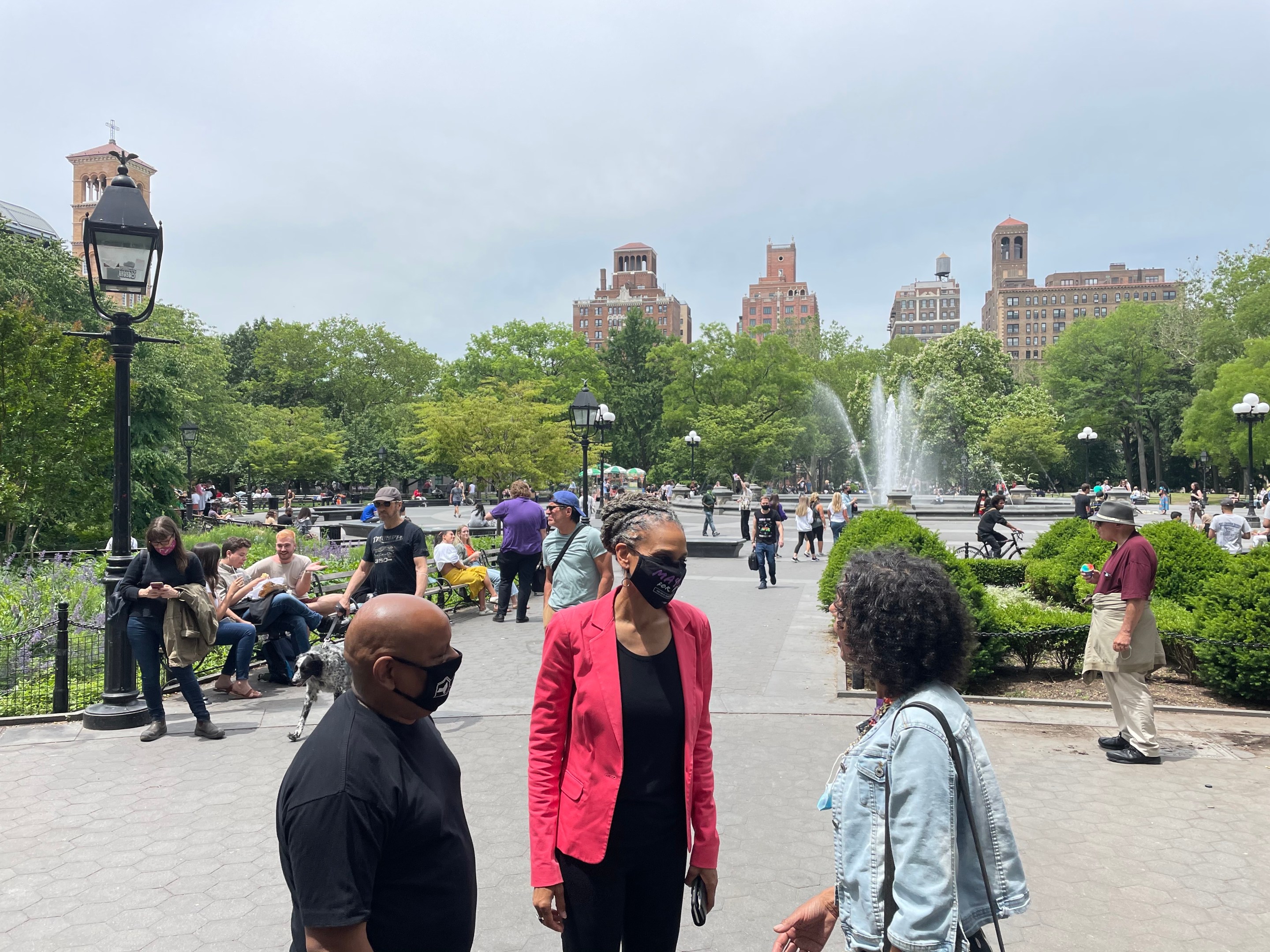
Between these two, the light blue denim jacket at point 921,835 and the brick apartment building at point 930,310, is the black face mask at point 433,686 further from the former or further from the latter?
the brick apartment building at point 930,310

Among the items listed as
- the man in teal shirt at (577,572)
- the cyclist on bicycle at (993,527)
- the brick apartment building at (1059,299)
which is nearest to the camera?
the man in teal shirt at (577,572)

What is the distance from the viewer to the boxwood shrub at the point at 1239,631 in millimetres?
7098

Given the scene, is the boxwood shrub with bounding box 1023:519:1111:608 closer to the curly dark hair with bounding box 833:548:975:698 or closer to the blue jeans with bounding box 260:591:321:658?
the blue jeans with bounding box 260:591:321:658

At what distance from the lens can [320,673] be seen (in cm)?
639

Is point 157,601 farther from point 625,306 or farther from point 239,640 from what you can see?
point 625,306

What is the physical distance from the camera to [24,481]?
13773mm

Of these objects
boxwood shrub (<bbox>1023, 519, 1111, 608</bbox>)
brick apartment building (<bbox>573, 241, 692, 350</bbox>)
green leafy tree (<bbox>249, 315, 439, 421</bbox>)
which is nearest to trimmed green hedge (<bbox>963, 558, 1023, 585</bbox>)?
boxwood shrub (<bbox>1023, 519, 1111, 608</bbox>)

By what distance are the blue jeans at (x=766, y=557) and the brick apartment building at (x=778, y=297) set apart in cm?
14419

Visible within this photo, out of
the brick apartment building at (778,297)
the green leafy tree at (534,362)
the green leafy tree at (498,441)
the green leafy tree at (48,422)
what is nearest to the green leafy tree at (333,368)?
the green leafy tree at (534,362)

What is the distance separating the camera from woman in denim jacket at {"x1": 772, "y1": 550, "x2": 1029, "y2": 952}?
1.85 metres

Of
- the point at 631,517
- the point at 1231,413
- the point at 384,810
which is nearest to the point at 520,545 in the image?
the point at 631,517

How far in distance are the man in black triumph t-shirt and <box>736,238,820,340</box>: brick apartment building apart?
157365 mm

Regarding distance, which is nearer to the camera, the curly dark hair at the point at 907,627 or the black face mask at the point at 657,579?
the curly dark hair at the point at 907,627

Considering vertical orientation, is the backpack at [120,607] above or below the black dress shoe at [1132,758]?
above
